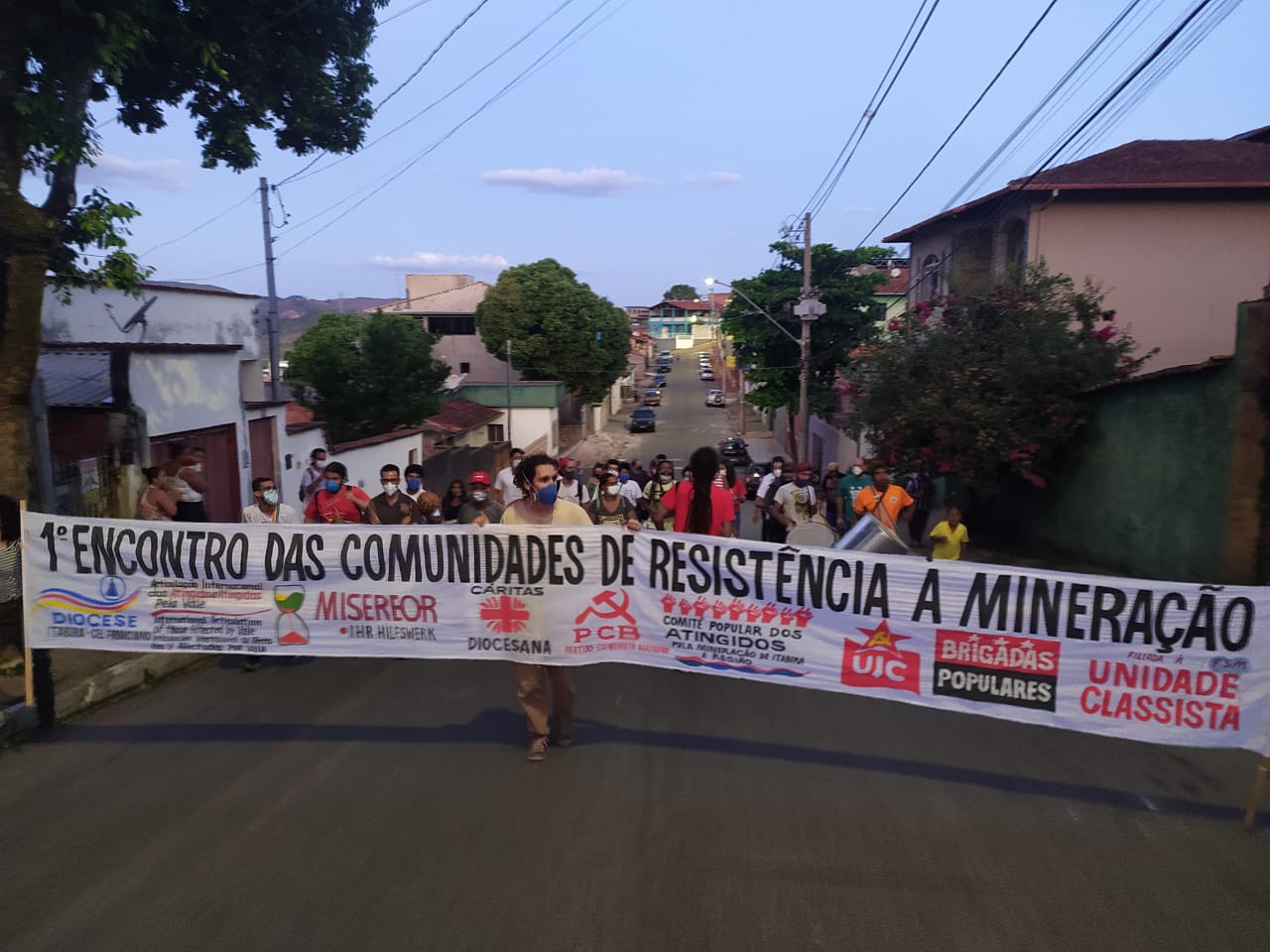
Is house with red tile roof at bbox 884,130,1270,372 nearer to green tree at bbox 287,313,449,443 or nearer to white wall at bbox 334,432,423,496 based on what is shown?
white wall at bbox 334,432,423,496

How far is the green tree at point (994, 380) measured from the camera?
13969mm

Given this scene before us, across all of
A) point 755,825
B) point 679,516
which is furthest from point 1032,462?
point 755,825

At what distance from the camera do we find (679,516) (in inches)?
300

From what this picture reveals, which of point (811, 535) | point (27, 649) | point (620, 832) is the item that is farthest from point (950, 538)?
point (27, 649)

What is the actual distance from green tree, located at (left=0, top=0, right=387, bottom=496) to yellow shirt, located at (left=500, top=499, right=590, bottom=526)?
159 inches

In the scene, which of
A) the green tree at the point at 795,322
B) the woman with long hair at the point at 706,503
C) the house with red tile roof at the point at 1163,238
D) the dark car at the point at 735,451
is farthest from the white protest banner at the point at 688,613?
the dark car at the point at 735,451

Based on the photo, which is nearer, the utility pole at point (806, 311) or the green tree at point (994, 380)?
the green tree at point (994, 380)

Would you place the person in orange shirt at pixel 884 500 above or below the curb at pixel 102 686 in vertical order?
above

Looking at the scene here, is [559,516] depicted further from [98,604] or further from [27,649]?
[27,649]

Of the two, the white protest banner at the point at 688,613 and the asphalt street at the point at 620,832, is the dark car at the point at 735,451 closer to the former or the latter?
the asphalt street at the point at 620,832

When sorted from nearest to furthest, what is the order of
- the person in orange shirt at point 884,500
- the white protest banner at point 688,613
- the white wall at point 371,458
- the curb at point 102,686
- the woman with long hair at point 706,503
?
the white protest banner at point 688,613 → the curb at point 102,686 → the woman with long hair at point 706,503 → the person in orange shirt at point 884,500 → the white wall at point 371,458

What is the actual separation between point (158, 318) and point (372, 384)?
27.4 ft

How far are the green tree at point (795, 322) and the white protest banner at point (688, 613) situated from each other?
1144 inches

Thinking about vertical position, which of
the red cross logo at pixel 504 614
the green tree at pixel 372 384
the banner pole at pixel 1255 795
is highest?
the green tree at pixel 372 384
